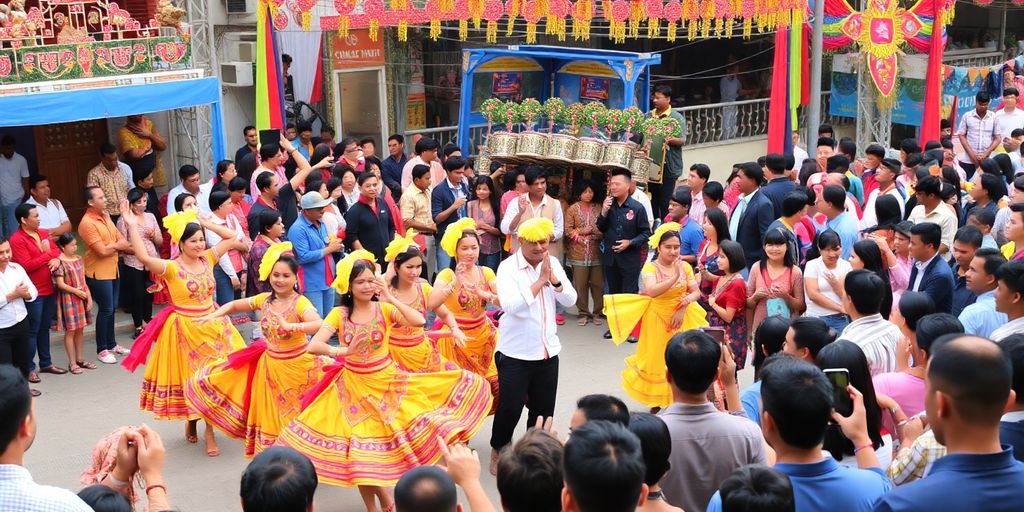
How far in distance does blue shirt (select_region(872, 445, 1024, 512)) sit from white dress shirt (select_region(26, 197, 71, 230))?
8499 millimetres

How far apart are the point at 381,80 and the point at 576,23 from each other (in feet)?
13.1

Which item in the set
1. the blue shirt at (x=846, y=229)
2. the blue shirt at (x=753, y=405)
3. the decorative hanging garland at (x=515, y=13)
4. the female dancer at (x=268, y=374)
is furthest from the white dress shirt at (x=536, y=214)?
the blue shirt at (x=753, y=405)

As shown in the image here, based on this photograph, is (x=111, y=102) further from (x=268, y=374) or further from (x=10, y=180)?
(x=268, y=374)

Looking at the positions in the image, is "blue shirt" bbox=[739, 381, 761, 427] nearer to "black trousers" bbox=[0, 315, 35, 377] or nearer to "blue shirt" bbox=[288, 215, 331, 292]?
"blue shirt" bbox=[288, 215, 331, 292]

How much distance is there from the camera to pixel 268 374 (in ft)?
22.0

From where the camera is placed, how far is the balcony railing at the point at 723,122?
53.6ft

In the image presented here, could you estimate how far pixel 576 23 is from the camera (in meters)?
12.7

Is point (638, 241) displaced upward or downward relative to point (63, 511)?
downward

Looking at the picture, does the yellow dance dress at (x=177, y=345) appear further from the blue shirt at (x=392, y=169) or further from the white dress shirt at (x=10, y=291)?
the blue shirt at (x=392, y=169)

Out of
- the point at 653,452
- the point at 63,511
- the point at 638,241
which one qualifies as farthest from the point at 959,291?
the point at 63,511

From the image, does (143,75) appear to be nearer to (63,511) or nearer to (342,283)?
(342,283)

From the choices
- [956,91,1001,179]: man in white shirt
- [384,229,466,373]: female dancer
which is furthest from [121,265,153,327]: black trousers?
[956,91,1001,179]: man in white shirt

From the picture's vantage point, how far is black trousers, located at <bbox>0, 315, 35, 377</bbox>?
8.12 metres

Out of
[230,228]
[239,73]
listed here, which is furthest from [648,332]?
[239,73]
